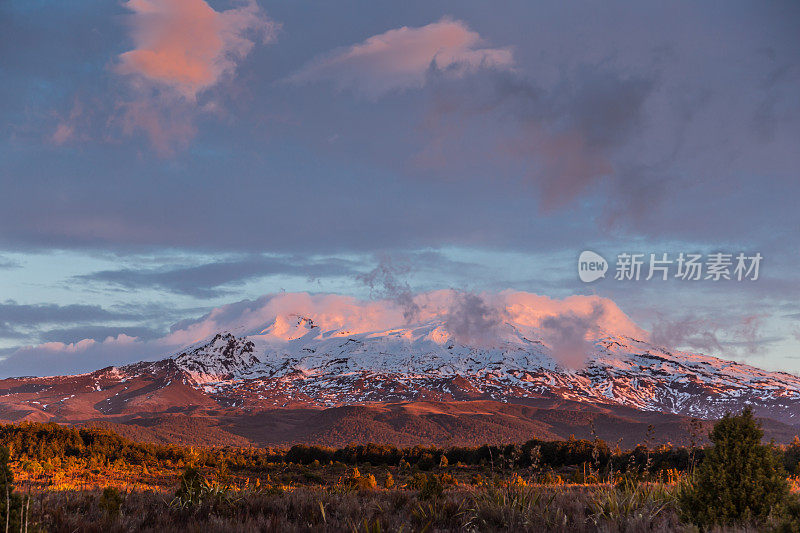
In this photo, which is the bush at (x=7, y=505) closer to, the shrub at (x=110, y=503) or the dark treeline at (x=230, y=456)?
the shrub at (x=110, y=503)

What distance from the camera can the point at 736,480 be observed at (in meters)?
8.50

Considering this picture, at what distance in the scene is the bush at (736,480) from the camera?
8305mm

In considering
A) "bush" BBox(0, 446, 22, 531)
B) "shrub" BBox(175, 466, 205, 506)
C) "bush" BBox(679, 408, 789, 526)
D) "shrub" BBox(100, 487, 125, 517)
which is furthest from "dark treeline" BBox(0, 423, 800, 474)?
"bush" BBox(0, 446, 22, 531)

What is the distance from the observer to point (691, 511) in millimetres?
8680

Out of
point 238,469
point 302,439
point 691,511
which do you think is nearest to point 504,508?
point 691,511

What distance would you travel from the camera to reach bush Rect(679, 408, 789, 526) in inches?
327

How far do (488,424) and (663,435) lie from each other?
138 feet

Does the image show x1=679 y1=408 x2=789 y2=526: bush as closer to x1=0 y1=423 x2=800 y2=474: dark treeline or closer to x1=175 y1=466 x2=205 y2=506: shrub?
x1=175 y1=466 x2=205 y2=506: shrub

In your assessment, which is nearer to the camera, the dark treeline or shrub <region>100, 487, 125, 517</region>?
shrub <region>100, 487, 125, 517</region>

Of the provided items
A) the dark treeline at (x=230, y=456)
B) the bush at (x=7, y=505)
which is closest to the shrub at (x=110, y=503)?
the bush at (x=7, y=505)

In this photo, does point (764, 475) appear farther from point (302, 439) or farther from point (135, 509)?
point (302, 439)

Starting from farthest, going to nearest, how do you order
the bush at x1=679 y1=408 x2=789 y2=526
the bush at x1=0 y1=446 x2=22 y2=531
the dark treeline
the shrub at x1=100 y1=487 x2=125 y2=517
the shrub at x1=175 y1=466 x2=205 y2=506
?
the dark treeline < the shrub at x1=175 y1=466 x2=205 y2=506 < the shrub at x1=100 y1=487 x2=125 y2=517 < the bush at x1=679 y1=408 x2=789 y2=526 < the bush at x1=0 y1=446 x2=22 y2=531

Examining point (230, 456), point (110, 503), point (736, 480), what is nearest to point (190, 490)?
point (110, 503)

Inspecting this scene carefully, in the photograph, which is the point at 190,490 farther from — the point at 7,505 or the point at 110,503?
the point at 7,505
